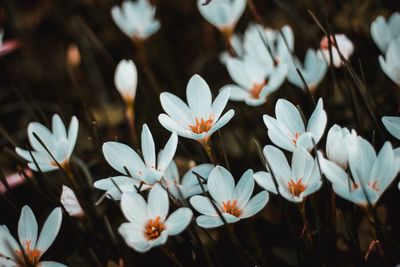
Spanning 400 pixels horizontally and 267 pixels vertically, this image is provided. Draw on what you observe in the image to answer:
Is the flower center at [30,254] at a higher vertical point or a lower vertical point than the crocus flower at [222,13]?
lower

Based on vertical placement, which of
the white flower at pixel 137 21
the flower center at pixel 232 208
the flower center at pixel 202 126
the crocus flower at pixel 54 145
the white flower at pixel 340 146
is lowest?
the flower center at pixel 232 208

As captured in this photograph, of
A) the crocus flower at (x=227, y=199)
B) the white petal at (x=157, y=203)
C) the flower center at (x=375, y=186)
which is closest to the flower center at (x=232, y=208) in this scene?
the crocus flower at (x=227, y=199)

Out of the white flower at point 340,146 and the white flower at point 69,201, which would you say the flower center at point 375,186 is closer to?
the white flower at point 340,146

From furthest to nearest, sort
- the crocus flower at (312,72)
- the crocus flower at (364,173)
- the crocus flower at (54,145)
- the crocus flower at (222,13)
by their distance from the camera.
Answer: the crocus flower at (222,13) < the crocus flower at (312,72) < the crocus flower at (54,145) < the crocus flower at (364,173)

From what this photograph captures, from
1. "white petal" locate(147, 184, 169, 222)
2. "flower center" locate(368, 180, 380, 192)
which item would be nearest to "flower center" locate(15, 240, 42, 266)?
"white petal" locate(147, 184, 169, 222)

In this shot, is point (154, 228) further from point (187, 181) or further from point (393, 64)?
point (393, 64)

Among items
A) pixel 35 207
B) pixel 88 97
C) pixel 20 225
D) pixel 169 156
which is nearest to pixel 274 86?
pixel 169 156

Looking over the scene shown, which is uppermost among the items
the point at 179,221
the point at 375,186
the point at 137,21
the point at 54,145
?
the point at 137,21

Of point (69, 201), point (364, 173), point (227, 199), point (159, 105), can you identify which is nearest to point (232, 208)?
point (227, 199)

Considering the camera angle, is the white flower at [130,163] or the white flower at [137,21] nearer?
the white flower at [130,163]
